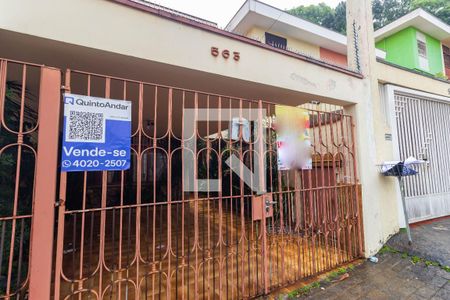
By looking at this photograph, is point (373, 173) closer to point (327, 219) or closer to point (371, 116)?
point (371, 116)

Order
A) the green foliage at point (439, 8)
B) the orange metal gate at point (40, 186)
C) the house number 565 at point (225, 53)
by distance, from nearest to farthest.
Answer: the orange metal gate at point (40, 186), the house number 565 at point (225, 53), the green foliage at point (439, 8)

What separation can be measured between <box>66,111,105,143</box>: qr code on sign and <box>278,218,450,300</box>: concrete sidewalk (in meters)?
2.59

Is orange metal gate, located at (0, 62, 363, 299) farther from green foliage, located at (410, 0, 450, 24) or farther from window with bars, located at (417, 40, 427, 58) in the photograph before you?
green foliage, located at (410, 0, 450, 24)

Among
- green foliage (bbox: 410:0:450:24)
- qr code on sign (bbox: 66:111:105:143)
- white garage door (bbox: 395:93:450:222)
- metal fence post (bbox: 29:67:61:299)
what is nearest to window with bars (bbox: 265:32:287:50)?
white garage door (bbox: 395:93:450:222)

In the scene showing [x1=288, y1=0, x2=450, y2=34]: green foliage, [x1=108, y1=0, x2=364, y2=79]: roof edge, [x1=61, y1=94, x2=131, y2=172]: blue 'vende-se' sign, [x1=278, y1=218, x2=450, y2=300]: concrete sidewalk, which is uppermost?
[x1=288, y1=0, x2=450, y2=34]: green foliage

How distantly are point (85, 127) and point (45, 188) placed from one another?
1.78ft

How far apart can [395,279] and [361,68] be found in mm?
3240

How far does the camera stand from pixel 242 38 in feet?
9.05

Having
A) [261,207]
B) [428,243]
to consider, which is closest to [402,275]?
[428,243]

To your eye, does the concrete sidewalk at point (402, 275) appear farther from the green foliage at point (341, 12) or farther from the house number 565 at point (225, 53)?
the green foliage at point (341, 12)

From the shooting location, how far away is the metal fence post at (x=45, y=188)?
1.71 m

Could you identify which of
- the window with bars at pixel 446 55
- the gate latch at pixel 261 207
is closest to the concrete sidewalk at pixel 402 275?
the gate latch at pixel 261 207

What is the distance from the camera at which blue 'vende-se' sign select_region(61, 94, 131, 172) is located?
185cm

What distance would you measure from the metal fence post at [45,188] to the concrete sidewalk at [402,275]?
7.72ft
